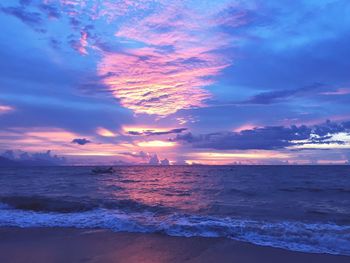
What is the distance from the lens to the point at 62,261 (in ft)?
36.4

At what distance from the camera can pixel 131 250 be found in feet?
41.1

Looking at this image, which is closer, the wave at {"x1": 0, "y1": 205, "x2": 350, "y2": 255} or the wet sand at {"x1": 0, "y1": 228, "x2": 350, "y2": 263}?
the wet sand at {"x1": 0, "y1": 228, "x2": 350, "y2": 263}

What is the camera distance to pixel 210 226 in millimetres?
16422

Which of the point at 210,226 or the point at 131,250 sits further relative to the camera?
the point at 210,226

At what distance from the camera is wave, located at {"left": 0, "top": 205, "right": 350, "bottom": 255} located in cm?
1379

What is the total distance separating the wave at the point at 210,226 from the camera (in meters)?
13.8

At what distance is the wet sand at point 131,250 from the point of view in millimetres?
11477

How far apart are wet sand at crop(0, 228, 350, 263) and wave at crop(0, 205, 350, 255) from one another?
100cm

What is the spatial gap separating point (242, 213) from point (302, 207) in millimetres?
5957

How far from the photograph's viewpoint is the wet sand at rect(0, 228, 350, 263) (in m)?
11.5

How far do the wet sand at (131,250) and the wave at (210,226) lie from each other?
100cm

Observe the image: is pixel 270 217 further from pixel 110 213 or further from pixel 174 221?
pixel 110 213

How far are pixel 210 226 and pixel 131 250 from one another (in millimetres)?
4993

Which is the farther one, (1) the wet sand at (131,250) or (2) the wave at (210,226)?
(2) the wave at (210,226)
